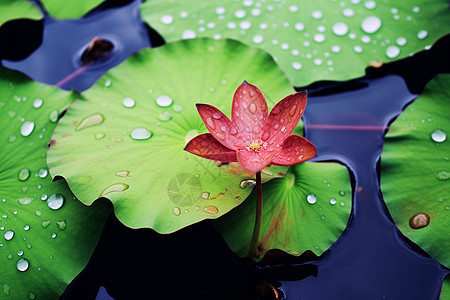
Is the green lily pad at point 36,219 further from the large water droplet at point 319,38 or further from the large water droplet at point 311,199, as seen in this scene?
the large water droplet at point 319,38

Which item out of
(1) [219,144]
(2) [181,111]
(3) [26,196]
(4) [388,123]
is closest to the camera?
(1) [219,144]

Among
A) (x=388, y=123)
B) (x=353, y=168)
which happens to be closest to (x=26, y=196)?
(x=353, y=168)

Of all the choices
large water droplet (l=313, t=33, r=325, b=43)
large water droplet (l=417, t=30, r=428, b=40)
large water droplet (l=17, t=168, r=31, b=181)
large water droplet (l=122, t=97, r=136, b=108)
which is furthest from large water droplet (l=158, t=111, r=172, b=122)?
large water droplet (l=417, t=30, r=428, b=40)

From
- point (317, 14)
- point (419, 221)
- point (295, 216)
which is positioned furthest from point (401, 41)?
point (295, 216)

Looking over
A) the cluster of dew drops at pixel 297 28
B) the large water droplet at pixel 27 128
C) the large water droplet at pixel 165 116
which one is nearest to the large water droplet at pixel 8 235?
the large water droplet at pixel 27 128

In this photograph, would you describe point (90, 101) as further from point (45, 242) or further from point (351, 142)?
point (351, 142)

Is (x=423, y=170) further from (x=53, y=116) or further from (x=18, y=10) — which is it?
(x=18, y=10)
